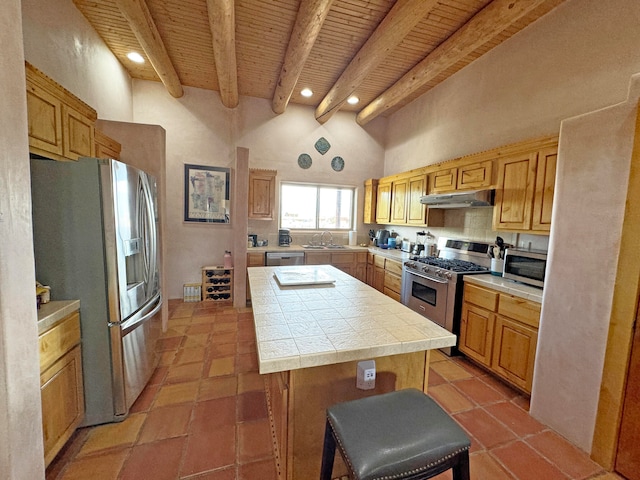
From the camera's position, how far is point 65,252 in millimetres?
1655

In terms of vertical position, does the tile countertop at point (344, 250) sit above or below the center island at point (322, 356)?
above

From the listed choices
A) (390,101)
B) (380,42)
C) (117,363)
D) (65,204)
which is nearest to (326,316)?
(117,363)

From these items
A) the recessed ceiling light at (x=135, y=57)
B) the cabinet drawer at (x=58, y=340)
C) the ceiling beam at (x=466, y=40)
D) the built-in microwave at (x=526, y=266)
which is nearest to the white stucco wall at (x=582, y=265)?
the built-in microwave at (x=526, y=266)

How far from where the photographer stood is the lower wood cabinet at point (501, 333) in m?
2.08

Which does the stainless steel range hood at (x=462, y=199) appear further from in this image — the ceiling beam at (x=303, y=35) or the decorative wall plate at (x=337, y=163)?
the ceiling beam at (x=303, y=35)

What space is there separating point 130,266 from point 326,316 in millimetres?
1497

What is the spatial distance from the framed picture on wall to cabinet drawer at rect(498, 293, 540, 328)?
391cm

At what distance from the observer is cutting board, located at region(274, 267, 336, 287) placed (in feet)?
6.57

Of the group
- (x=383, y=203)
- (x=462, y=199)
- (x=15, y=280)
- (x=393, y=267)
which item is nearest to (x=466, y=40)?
(x=462, y=199)

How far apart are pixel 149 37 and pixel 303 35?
1.59 meters

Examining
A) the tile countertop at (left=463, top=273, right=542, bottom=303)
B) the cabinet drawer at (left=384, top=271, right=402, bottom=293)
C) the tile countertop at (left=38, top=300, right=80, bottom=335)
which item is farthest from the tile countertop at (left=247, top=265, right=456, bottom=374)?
the cabinet drawer at (left=384, top=271, right=402, bottom=293)

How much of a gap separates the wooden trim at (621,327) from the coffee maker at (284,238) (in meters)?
3.84

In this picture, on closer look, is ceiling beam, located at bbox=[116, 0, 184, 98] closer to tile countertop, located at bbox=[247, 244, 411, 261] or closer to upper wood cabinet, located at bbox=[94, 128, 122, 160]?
upper wood cabinet, located at bbox=[94, 128, 122, 160]

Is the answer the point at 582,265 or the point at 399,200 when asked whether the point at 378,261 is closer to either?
the point at 399,200
